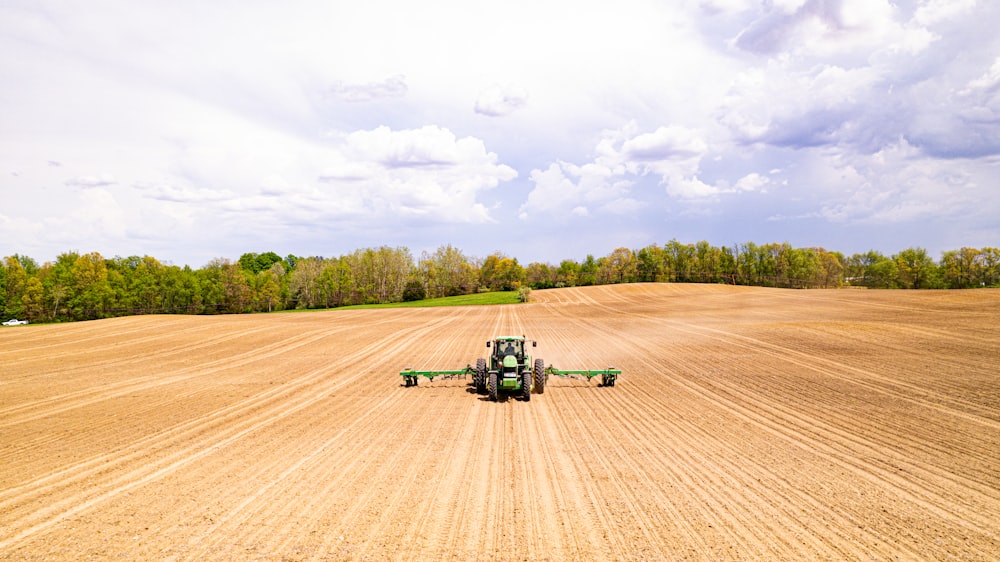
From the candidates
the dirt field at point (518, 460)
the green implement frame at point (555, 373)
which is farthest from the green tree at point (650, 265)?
the green implement frame at point (555, 373)

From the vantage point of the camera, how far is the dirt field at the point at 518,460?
756 centimetres

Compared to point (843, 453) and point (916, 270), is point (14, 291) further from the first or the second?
point (916, 270)

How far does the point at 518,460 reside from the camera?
10891 mm

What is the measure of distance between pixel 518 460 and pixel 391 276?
87567mm

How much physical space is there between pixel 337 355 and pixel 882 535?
24566 millimetres

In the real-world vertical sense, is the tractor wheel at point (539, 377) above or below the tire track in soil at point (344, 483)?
above

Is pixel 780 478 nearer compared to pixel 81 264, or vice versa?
pixel 780 478

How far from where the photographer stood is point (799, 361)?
22.3 meters

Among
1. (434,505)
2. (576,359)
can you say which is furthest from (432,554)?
(576,359)

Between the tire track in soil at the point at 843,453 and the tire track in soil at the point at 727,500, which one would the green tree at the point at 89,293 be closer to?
the tire track in soil at the point at 843,453

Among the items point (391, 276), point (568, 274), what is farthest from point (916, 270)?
point (391, 276)

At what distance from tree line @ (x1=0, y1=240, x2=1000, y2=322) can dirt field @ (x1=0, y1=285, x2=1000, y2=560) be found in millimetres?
62855

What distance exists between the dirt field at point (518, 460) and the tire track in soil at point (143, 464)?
7 centimetres

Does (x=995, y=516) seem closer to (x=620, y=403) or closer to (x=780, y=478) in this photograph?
(x=780, y=478)
